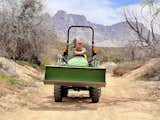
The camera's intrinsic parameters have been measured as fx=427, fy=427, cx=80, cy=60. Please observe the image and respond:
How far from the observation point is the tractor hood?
1600 centimetres

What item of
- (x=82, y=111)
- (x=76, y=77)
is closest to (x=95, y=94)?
(x=76, y=77)

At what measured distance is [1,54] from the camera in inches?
1359

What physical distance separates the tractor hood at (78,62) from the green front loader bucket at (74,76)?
0.64 metres

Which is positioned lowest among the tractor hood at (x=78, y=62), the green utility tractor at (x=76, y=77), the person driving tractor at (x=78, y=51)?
the green utility tractor at (x=76, y=77)

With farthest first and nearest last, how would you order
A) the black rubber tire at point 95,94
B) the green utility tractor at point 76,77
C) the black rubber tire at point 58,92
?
the black rubber tire at point 58,92 < the black rubber tire at point 95,94 < the green utility tractor at point 76,77

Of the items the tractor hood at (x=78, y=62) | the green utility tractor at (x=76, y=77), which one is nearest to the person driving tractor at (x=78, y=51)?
the tractor hood at (x=78, y=62)

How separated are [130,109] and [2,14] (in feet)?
79.2

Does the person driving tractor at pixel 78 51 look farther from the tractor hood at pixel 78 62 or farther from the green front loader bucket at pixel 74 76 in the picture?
the green front loader bucket at pixel 74 76

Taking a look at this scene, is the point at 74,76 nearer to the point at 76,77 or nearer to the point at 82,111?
the point at 76,77

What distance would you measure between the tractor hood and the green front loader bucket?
0.64 metres

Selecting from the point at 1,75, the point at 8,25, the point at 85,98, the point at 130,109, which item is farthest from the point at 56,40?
the point at 130,109

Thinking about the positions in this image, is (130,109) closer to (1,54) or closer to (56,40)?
(1,54)

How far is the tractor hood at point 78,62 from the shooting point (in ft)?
52.5

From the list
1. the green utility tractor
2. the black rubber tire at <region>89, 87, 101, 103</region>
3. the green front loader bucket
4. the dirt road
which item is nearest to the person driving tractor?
the green utility tractor
